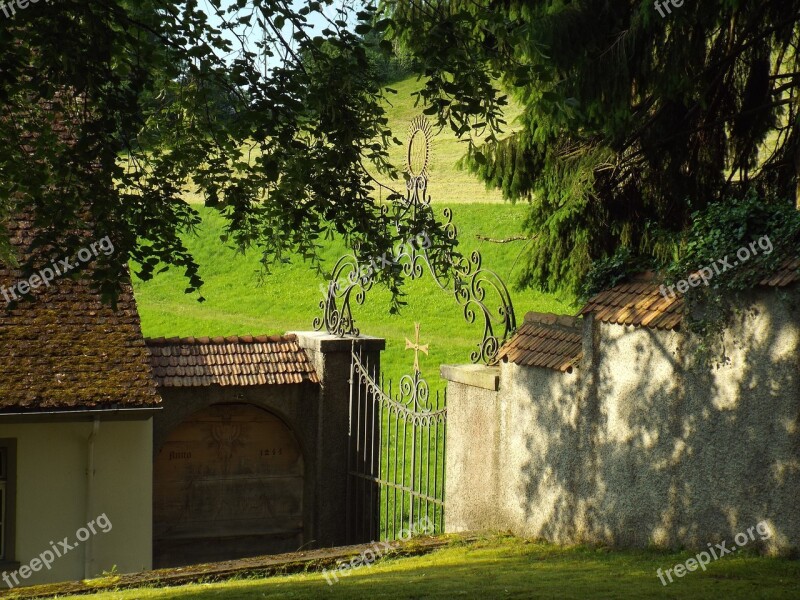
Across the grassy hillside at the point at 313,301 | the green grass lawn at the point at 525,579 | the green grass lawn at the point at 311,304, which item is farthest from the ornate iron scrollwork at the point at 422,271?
the grassy hillside at the point at 313,301

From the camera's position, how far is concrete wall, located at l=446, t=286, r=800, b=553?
6621 mm

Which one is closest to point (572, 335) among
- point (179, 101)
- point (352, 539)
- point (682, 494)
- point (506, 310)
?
point (506, 310)

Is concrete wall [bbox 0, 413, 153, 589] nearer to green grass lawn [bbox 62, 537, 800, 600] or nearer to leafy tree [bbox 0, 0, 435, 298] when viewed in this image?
green grass lawn [bbox 62, 537, 800, 600]

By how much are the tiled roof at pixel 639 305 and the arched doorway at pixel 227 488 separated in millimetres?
5291

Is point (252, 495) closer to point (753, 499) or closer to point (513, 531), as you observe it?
point (513, 531)

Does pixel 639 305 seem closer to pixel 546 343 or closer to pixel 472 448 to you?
pixel 546 343

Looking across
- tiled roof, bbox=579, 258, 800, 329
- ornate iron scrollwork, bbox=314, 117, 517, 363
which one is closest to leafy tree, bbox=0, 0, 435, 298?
ornate iron scrollwork, bbox=314, 117, 517, 363

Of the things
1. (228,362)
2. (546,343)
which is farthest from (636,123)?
(228,362)

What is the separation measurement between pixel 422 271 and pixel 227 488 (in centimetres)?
349

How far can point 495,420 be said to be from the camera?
30.4 feet

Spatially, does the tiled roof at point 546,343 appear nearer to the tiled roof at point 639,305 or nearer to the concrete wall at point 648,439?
the concrete wall at point 648,439

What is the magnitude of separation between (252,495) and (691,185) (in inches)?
242

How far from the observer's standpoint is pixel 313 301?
33.4 m

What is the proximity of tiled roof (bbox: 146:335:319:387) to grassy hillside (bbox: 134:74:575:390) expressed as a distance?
11419 mm
